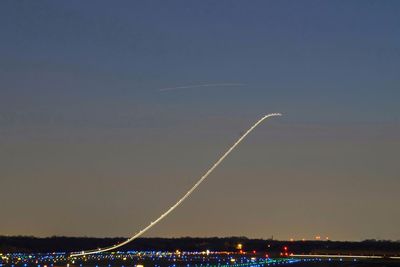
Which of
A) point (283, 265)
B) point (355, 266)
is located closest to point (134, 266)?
point (283, 265)

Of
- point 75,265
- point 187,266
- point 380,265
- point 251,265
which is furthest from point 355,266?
point 75,265

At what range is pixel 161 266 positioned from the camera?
11056 centimetres

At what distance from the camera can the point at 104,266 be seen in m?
110

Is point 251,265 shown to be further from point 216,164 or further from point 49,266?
point 49,266

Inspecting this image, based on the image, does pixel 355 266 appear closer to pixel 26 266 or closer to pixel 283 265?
pixel 283 265

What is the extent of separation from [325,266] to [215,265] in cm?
1569

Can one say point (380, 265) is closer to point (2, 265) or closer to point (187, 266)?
point (187, 266)

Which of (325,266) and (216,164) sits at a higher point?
(216,164)

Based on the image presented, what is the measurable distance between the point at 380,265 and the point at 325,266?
7891mm

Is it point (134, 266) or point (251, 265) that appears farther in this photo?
point (251, 265)

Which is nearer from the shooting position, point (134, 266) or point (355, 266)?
point (134, 266)

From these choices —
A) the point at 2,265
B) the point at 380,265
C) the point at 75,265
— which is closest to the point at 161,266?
the point at 75,265

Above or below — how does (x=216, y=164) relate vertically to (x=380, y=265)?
above

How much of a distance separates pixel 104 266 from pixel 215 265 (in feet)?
47.6
